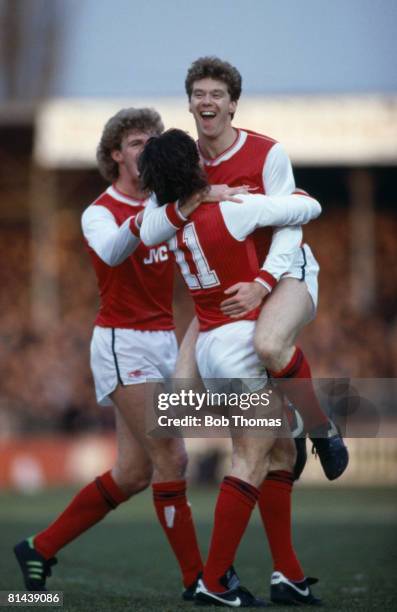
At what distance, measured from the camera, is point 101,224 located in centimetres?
630

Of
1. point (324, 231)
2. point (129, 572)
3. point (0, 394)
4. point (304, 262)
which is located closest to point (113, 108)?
point (0, 394)

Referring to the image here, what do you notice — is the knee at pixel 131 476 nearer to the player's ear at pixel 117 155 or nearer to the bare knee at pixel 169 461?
the bare knee at pixel 169 461

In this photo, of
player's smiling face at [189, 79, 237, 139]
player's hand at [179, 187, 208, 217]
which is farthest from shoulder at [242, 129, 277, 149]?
player's hand at [179, 187, 208, 217]

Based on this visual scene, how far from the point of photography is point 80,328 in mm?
24078

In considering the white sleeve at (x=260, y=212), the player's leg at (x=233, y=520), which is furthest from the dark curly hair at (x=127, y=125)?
the player's leg at (x=233, y=520)

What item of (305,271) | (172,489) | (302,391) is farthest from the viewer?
(172,489)

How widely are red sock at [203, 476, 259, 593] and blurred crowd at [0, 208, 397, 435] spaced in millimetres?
14337

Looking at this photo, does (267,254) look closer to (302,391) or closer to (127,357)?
(302,391)

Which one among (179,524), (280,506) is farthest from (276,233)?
(179,524)

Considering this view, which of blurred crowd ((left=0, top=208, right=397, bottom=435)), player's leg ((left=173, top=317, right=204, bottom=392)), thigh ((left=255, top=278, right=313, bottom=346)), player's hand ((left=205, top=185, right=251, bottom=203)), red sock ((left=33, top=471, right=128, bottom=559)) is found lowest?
blurred crowd ((left=0, top=208, right=397, bottom=435))

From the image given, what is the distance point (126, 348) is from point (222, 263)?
44.5 inches

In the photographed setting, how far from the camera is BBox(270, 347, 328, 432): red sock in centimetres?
548

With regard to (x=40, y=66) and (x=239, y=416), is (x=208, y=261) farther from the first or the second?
(x=40, y=66)

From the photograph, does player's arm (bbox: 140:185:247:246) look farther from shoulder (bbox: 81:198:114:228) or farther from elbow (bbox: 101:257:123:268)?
shoulder (bbox: 81:198:114:228)
